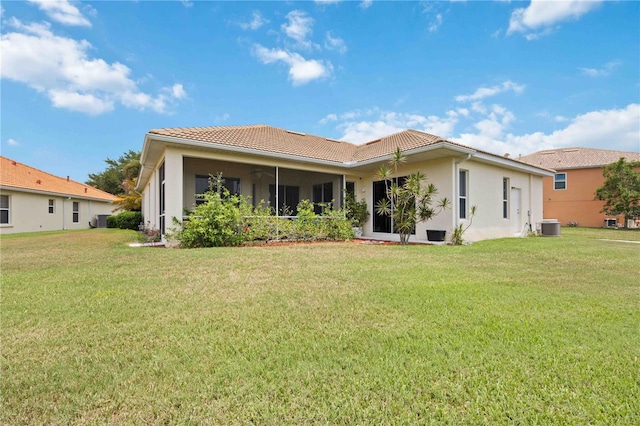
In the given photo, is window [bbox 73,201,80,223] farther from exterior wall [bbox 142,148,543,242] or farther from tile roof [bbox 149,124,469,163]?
tile roof [bbox 149,124,469,163]

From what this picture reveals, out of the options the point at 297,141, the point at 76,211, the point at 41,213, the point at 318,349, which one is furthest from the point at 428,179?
the point at 76,211

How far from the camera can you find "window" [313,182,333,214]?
15.1m

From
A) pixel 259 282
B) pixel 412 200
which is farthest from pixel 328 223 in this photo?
pixel 259 282

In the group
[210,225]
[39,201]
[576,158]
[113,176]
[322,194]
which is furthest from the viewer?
[113,176]

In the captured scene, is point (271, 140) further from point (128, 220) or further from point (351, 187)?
point (128, 220)

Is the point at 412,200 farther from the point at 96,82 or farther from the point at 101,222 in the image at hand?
the point at 101,222

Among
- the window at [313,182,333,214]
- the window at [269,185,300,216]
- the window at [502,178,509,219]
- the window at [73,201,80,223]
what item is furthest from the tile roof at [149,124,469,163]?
the window at [73,201,80,223]

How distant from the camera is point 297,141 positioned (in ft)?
50.8

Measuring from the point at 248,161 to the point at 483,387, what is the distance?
34.3 feet

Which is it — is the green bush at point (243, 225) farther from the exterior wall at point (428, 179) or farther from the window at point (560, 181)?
the window at point (560, 181)

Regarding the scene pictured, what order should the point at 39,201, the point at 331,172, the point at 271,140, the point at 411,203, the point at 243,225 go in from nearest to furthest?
the point at 243,225 → the point at 411,203 → the point at 331,172 → the point at 271,140 → the point at 39,201

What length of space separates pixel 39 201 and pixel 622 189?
120ft

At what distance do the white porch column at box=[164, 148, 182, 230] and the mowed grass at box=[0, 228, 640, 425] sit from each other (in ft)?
14.4

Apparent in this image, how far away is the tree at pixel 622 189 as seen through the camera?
61.5 feet
